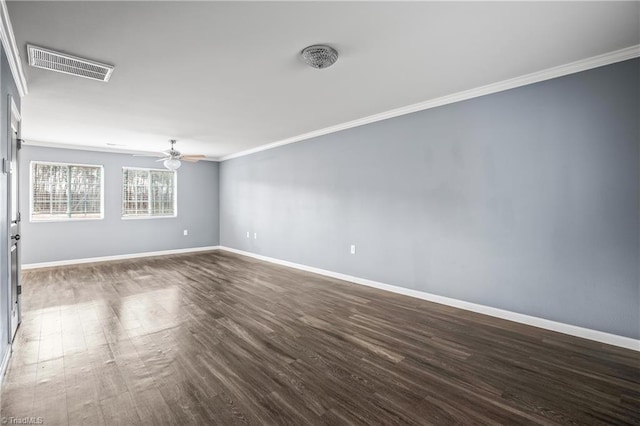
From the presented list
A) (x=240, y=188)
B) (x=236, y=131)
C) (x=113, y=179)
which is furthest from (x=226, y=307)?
(x=113, y=179)

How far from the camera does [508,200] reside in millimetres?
3201

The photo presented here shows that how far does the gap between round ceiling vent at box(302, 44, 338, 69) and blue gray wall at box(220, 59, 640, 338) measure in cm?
184

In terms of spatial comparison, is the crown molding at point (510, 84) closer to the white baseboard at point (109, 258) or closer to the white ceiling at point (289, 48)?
the white ceiling at point (289, 48)

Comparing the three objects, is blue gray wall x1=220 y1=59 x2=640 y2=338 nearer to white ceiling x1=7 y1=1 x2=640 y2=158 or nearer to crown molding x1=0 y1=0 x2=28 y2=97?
white ceiling x1=7 y1=1 x2=640 y2=158

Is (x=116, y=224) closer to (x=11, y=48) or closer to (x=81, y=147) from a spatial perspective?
(x=81, y=147)

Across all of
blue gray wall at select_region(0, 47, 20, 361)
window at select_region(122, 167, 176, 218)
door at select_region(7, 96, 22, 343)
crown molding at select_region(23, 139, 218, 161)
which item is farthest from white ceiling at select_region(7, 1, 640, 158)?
window at select_region(122, 167, 176, 218)

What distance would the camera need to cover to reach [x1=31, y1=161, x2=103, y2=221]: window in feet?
19.4

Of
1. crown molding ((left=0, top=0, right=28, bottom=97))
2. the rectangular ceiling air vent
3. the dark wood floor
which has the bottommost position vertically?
the dark wood floor

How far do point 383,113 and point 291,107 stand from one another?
1.31 metres

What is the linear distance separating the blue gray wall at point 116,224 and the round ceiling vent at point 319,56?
606 centimetres

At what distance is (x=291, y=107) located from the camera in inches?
155

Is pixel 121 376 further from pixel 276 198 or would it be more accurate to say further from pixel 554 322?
pixel 276 198

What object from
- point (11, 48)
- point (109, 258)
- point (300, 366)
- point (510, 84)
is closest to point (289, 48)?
point (11, 48)

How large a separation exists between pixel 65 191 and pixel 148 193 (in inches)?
60.4
